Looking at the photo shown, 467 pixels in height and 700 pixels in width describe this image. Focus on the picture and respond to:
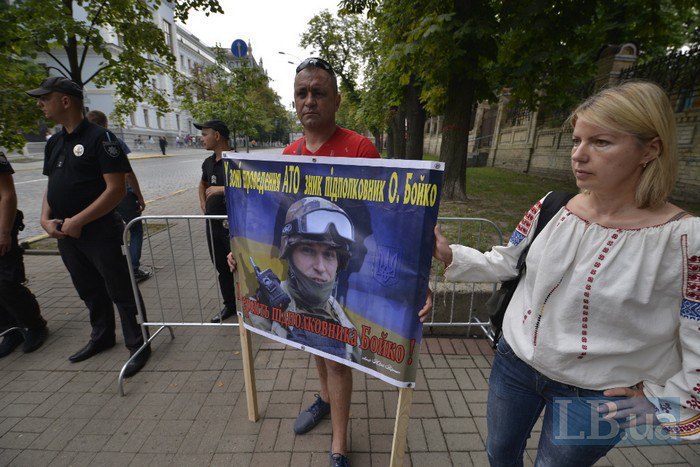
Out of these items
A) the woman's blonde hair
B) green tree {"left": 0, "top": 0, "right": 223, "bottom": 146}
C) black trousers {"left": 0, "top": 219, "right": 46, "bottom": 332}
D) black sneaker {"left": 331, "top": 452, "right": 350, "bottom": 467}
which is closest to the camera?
the woman's blonde hair

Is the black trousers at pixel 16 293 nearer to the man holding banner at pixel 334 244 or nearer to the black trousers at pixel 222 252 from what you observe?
the black trousers at pixel 222 252

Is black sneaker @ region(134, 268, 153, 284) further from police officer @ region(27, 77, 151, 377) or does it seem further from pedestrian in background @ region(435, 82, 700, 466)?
pedestrian in background @ region(435, 82, 700, 466)

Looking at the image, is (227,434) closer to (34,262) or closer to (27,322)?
(27,322)

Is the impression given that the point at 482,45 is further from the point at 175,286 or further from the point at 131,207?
the point at 175,286

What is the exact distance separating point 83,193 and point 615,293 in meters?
3.72

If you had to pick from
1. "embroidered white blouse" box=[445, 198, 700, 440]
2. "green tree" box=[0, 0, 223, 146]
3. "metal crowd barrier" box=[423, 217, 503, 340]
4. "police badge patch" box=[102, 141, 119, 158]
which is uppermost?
"green tree" box=[0, 0, 223, 146]

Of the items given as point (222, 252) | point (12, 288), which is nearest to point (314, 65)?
point (222, 252)

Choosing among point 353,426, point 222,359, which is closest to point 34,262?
point 222,359

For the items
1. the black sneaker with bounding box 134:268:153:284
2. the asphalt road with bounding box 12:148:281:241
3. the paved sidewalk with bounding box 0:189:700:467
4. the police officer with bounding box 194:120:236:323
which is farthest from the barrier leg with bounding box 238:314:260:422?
the asphalt road with bounding box 12:148:281:241

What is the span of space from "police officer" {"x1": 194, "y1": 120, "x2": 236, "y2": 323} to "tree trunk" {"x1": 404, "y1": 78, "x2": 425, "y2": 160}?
7.57 metres

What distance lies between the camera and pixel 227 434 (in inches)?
95.8

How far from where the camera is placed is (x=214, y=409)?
267 cm

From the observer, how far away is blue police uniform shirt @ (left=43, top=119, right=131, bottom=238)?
281 cm

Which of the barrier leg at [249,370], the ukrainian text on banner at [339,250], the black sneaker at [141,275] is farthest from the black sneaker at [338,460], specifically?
the black sneaker at [141,275]
